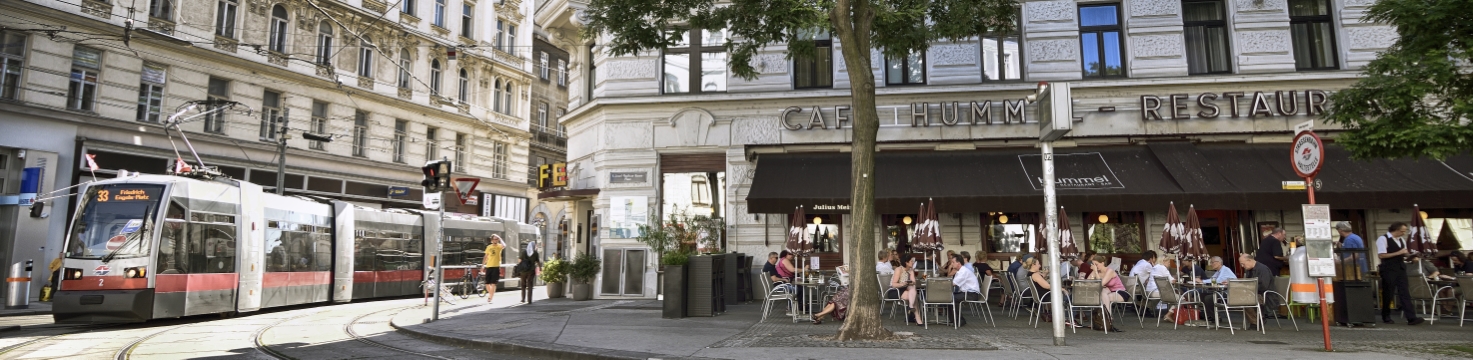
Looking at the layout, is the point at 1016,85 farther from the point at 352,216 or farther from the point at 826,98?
the point at 352,216

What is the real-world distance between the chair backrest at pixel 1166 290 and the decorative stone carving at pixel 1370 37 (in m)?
9.07

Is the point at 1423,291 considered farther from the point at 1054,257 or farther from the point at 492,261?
the point at 492,261

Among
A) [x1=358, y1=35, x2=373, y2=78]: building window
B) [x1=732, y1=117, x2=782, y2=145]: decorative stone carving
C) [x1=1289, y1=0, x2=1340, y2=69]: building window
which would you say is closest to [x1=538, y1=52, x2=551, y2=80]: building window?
[x1=358, y1=35, x2=373, y2=78]: building window

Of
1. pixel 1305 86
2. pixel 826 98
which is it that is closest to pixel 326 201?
pixel 826 98

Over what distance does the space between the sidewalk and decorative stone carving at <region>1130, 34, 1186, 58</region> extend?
6.57 metres

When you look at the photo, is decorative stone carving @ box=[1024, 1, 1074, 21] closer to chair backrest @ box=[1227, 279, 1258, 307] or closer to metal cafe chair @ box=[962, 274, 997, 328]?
metal cafe chair @ box=[962, 274, 997, 328]

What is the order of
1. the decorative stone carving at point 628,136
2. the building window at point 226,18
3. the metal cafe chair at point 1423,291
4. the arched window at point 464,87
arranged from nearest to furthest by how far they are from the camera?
1. the metal cafe chair at point 1423,291
2. the decorative stone carving at point 628,136
3. the building window at point 226,18
4. the arched window at point 464,87

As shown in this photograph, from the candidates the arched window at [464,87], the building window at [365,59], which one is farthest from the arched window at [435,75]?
the building window at [365,59]

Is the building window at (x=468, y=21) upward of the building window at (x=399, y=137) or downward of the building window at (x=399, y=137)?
upward

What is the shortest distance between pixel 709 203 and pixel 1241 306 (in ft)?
34.2

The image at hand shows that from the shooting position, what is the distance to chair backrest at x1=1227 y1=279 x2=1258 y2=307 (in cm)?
1055

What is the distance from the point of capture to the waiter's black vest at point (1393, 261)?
1186 cm

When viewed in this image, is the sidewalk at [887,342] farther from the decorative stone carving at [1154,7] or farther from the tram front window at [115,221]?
the decorative stone carving at [1154,7]

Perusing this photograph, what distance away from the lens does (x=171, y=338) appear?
10602 mm
